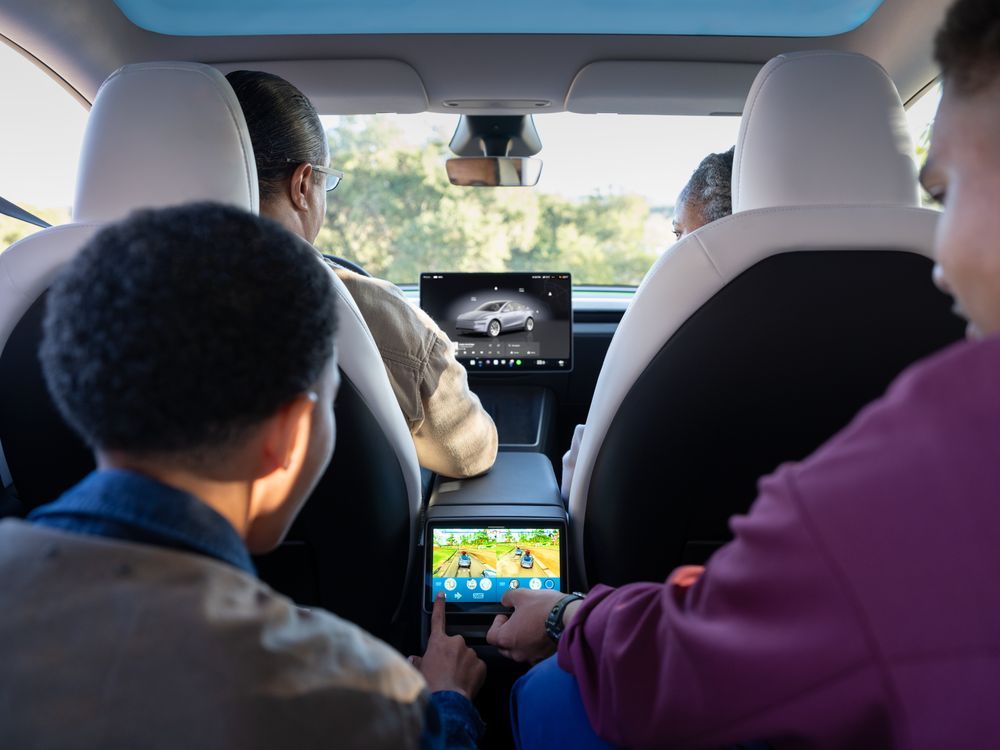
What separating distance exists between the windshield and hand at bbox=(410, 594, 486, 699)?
10076 mm

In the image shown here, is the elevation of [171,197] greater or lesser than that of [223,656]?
greater

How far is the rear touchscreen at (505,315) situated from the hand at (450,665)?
134 centimetres

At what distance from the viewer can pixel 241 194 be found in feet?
4.90

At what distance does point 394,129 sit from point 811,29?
1054cm

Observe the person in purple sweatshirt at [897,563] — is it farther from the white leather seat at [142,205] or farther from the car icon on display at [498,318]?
the car icon on display at [498,318]

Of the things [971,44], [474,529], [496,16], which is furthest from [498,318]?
[971,44]

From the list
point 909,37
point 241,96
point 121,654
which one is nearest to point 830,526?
point 121,654

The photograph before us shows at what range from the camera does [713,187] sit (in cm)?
246

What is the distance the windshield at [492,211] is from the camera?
39.0ft

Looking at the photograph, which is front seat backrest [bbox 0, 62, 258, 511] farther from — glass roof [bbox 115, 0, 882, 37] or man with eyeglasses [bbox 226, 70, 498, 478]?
glass roof [bbox 115, 0, 882, 37]

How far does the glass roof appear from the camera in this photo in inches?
97.3

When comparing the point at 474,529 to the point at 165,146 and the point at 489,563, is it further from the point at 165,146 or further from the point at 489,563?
the point at 165,146

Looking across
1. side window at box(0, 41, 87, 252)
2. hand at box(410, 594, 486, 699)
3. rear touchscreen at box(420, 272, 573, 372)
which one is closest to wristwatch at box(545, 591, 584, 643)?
hand at box(410, 594, 486, 699)

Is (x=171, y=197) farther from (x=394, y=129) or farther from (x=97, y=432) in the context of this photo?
(x=394, y=129)
